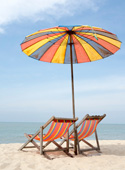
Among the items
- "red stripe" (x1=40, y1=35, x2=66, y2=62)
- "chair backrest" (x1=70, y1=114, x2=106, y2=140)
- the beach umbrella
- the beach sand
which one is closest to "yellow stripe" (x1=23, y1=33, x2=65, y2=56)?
the beach umbrella

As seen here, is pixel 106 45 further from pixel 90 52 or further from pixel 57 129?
pixel 57 129

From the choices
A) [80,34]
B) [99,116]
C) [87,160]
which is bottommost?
[87,160]

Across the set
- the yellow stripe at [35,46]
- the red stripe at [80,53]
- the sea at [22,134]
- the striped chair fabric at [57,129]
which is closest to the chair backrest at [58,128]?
the striped chair fabric at [57,129]

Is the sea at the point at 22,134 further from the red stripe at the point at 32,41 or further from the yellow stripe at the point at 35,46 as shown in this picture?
the red stripe at the point at 32,41

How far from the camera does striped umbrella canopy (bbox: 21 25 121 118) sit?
15.1 ft

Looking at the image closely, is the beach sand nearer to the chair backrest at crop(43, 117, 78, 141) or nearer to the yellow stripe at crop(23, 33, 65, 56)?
the chair backrest at crop(43, 117, 78, 141)

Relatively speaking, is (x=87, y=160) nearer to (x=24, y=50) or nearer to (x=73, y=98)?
(x=73, y=98)

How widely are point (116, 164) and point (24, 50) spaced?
10.4 feet

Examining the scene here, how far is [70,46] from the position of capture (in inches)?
194

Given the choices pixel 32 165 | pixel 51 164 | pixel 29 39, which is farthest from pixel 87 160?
pixel 29 39

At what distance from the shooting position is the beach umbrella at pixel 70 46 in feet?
15.1

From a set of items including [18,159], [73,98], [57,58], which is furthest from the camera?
[57,58]

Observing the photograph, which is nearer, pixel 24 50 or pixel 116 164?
pixel 116 164

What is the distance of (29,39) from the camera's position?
4.66 m
